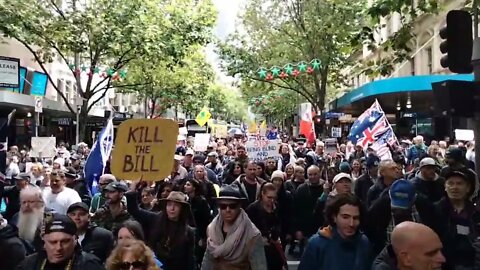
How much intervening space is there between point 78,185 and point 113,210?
4.22 metres

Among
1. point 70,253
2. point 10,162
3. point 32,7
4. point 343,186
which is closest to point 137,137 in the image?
point 343,186

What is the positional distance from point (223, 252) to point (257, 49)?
3136 cm

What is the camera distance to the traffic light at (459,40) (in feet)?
26.1

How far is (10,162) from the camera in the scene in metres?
15.9

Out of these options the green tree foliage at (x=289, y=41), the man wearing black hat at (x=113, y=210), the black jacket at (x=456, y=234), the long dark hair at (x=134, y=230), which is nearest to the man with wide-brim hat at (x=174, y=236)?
the man wearing black hat at (x=113, y=210)

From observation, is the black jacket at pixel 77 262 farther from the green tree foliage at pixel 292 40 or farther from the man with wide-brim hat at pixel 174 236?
the green tree foliage at pixel 292 40

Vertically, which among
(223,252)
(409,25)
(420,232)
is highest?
(409,25)

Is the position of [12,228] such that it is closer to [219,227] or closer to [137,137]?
[219,227]

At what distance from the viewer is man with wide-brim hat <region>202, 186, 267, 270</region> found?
5.69 m

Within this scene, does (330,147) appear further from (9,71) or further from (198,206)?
(198,206)

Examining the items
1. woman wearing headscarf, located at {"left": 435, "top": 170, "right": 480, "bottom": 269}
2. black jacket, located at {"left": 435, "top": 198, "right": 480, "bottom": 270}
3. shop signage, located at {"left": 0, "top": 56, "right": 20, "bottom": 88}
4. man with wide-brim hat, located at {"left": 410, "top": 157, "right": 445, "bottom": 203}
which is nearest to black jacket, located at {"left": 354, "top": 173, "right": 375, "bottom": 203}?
man with wide-brim hat, located at {"left": 410, "top": 157, "right": 445, "bottom": 203}

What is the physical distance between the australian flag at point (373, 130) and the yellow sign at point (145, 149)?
820 centimetres

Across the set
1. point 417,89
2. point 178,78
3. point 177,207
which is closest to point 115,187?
point 177,207

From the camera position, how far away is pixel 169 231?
634 cm
